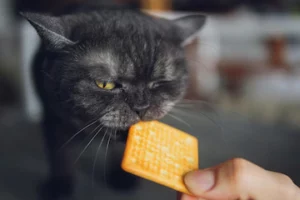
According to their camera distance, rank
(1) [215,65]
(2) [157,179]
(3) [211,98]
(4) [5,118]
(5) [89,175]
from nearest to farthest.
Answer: (2) [157,179] < (5) [89,175] < (4) [5,118] < (3) [211,98] < (1) [215,65]

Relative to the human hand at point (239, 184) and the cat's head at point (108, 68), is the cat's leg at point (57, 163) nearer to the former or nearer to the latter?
the cat's head at point (108, 68)

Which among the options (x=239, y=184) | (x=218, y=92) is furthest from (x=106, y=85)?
(x=218, y=92)

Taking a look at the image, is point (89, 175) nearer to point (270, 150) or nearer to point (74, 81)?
point (74, 81)

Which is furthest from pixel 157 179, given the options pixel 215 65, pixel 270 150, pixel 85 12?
pixel 215 65

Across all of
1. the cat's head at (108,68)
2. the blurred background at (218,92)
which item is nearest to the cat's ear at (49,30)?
the cat's head at (108,68)

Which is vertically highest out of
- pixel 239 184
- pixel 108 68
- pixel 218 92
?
pixel 108 68

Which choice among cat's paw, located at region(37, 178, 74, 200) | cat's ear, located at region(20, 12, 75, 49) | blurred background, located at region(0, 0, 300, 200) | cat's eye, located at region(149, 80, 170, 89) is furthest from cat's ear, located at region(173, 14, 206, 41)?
cat's paw, located at region(37, 178, 74, 200)

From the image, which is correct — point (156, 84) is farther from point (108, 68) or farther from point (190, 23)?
point (190, 23)
